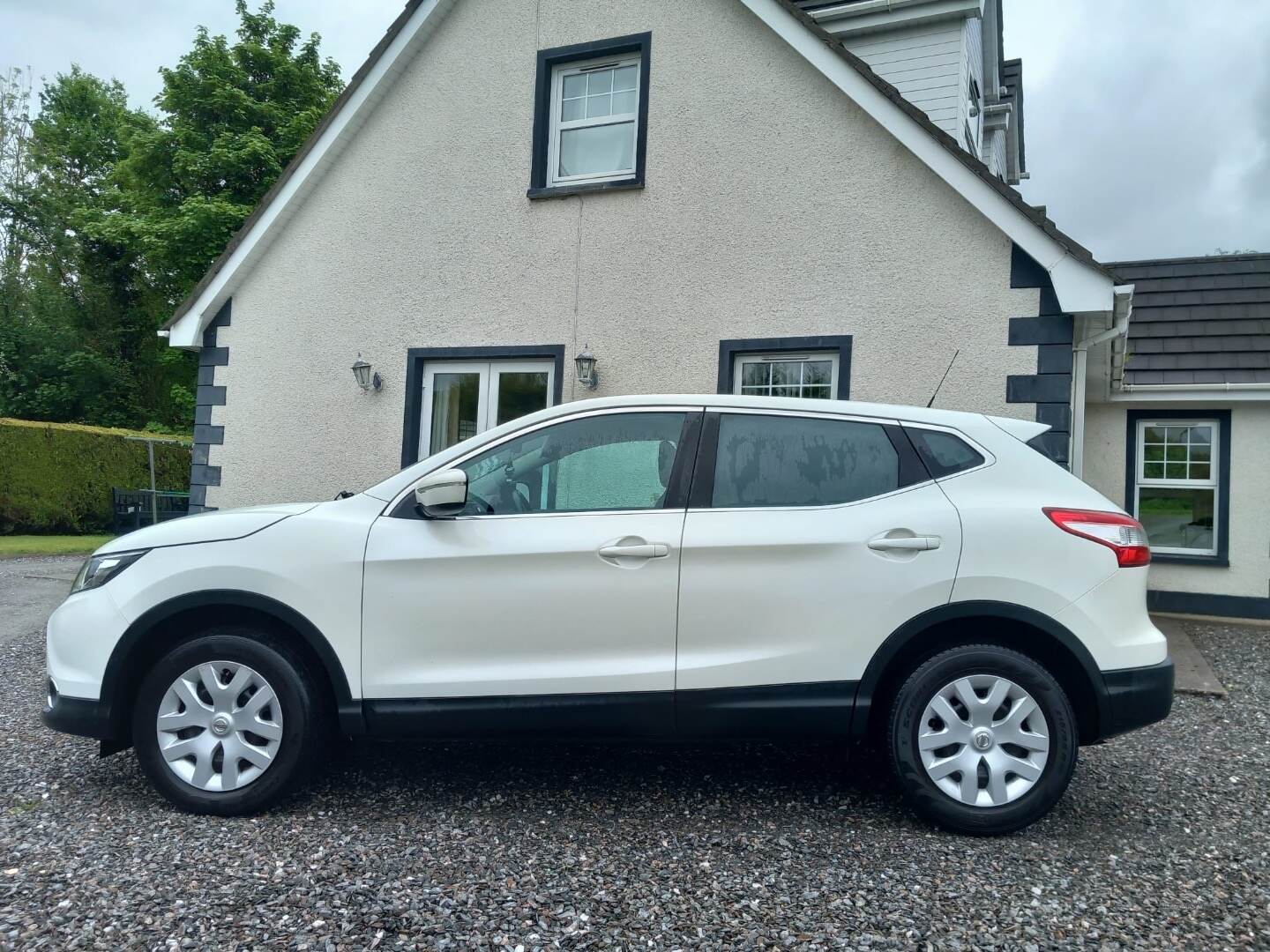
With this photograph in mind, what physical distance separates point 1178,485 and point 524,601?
10.1 m

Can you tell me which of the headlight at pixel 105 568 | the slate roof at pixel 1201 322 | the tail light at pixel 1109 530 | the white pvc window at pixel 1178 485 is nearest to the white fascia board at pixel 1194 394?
the slate roof at pixel 1201 322

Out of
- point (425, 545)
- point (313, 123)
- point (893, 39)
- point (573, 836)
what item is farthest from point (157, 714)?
point (313, 123)

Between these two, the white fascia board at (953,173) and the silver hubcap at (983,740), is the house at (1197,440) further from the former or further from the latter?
the silver hubcap at (983,740)

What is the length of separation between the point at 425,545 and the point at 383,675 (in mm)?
546

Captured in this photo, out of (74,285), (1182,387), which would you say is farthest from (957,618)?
(74,285)

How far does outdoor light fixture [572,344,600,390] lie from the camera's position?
774 centimetres

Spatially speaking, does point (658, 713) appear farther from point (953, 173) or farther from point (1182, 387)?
point (1182, 387)

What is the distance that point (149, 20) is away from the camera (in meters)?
27.7

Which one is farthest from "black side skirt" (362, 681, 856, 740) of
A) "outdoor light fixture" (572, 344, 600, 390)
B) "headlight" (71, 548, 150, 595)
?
"outdoor light fixture" (572, 344, 600, 390)

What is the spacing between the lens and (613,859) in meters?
3.21

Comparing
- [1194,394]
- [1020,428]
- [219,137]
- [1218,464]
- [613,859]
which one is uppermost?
[219,137]

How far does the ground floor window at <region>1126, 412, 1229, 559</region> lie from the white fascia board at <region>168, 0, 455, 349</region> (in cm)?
937

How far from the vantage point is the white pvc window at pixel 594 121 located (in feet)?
27.2

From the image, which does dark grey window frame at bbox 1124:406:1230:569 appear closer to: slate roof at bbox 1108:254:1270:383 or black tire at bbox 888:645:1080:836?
slate roof at bbox 1108:254:1270:383
